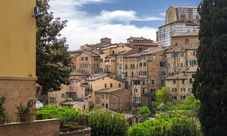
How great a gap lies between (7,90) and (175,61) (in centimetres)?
6152

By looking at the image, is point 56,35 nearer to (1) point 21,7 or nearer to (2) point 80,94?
(1) point 21,7

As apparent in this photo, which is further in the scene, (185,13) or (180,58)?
(185,13)

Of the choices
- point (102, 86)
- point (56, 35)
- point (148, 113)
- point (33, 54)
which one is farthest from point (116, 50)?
point (33, 54)

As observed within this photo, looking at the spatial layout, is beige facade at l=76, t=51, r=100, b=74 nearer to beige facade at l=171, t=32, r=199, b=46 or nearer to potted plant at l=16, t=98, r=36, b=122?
beige facade at l=171, t=32, r=199, b=46

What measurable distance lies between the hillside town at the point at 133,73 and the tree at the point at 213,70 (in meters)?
43.2

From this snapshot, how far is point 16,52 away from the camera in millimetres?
13625

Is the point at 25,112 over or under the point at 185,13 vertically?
under

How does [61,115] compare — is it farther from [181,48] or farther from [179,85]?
[181,48]

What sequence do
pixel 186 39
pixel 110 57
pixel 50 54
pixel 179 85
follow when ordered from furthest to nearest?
pixel 110 57 → pixel 186 39 → pixel 179 85 → pixel 50 54

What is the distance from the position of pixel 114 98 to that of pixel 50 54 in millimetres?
53738

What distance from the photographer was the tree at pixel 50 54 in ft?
61.3

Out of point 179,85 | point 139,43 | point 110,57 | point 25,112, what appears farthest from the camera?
point 139,43

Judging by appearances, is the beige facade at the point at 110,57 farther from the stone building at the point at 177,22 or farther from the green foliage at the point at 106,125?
the green foliage at the point at 106,125

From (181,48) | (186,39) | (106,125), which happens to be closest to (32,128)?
(106,125)
